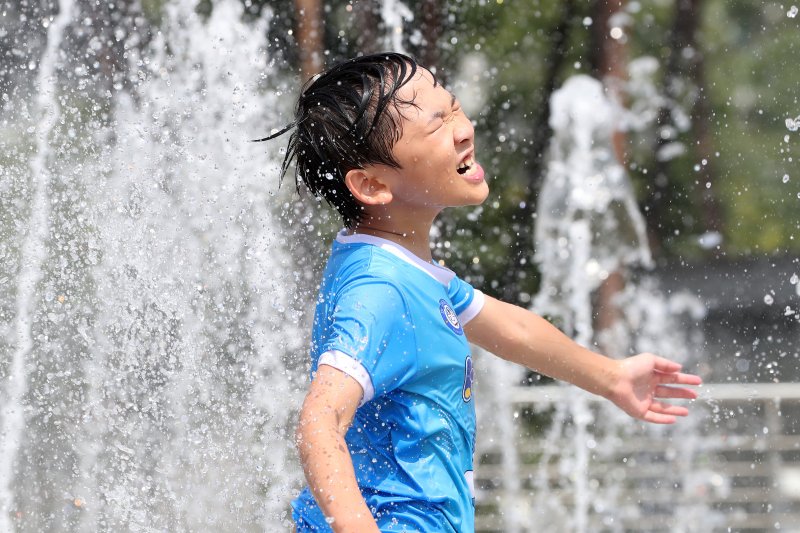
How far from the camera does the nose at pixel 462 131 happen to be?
2.12 metres

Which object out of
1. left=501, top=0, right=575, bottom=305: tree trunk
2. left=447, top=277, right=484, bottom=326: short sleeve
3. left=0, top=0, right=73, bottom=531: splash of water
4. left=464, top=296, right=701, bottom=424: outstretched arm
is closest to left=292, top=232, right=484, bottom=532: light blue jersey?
left=447, top=277, right=484, bottom=326: short sleeve

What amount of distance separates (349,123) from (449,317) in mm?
399

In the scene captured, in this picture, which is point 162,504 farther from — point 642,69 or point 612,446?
point 642,69

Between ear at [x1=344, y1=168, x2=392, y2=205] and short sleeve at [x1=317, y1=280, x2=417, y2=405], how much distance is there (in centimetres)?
22

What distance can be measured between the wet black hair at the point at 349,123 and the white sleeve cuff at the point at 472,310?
319mm

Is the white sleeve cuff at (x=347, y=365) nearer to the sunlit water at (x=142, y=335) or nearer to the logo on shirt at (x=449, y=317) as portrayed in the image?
→ the logo on shirt at (x=449, y=317)

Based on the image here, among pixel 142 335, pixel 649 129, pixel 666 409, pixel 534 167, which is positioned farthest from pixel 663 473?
pixel 649 129

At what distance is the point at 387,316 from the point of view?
1.87 metres

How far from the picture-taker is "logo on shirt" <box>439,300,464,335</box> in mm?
2041

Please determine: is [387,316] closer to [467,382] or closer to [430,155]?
[467,382]

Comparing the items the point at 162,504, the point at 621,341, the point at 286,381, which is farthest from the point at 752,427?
the point at 162,504

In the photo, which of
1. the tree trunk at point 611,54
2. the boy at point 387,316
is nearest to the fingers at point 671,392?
the boy at point 387,316

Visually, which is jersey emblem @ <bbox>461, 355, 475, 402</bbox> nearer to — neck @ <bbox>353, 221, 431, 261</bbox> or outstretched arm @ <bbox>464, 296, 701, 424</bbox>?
neck @ <bbox>353, 221, 431, 261</bbox>

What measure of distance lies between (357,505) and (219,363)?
2.34 meters
